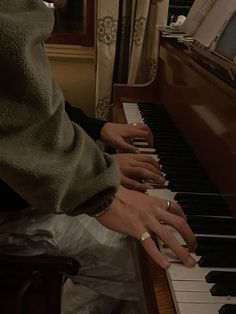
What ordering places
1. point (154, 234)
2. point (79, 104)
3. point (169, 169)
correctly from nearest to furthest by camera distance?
point (154, 234), point (169, 169), point (79, 104)

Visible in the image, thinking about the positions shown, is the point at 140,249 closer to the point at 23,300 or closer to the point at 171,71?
the point at 23,300

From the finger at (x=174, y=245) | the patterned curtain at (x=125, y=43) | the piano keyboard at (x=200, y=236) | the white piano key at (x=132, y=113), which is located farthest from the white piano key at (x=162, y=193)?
the patterned curtain at (x=125, y=43)

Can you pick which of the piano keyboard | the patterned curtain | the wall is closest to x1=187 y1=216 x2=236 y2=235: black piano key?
the piano keyboard

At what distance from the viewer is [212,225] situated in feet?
2.82

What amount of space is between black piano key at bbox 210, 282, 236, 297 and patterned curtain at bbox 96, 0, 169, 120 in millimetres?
1394

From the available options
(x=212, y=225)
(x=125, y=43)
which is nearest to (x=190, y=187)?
(x=212, y=225)

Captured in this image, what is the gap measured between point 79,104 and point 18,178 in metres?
1.81

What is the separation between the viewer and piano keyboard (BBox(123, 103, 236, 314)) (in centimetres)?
67

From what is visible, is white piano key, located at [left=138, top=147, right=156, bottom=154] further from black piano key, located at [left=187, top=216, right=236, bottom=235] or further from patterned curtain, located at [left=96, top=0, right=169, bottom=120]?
patterned curtain, located at [left=96, top=0, right=169, bottom=120]

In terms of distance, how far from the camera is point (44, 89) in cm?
64

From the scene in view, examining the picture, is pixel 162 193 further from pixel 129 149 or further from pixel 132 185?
pixel 129 149

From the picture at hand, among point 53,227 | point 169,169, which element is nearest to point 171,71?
point 169,169

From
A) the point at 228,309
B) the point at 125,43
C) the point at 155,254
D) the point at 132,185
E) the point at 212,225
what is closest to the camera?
the point at 228,309

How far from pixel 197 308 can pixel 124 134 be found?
0.73 meters
